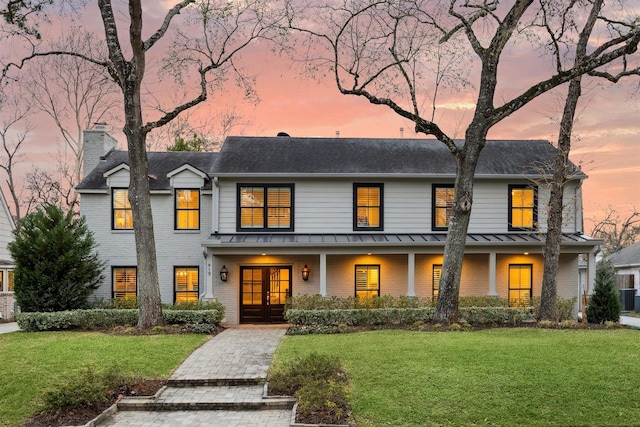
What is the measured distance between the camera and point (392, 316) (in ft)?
54.3

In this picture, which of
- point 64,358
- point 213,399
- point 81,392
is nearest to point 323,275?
point 64,358

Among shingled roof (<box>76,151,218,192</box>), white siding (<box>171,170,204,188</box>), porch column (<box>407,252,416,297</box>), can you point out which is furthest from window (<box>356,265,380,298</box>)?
white siding (<box>171,170,204,188</box>)

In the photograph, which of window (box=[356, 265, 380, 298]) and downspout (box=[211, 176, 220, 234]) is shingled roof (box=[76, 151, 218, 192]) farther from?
window (box=[356, 265, 380, 298])

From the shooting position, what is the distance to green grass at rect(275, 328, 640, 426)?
8141mm

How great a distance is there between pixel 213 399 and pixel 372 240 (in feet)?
32.3

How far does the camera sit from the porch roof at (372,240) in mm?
17672

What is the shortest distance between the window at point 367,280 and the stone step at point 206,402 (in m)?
9.76

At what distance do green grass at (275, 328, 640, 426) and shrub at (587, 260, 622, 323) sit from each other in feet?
12.6

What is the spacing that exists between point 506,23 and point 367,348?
391 inches

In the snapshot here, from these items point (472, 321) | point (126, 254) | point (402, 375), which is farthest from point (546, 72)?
point (126, 254)

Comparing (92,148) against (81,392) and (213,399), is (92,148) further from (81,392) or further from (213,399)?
(213,399)

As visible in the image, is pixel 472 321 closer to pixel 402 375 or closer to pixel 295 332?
pixel 295 332

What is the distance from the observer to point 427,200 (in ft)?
64.0

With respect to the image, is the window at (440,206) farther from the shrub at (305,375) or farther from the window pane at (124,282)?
the window pane at (124,282)
